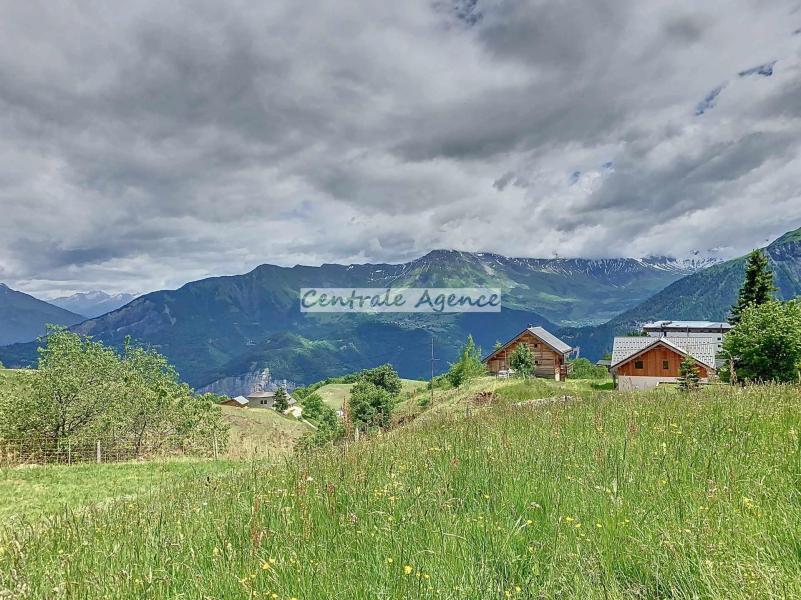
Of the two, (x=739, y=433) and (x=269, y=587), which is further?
(x=739, y=433)

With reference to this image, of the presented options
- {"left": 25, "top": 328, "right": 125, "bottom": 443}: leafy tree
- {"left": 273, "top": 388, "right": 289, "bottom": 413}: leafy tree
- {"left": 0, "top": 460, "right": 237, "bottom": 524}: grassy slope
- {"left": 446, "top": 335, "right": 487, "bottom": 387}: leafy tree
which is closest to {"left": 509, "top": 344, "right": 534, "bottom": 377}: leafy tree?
{"left": 446, "top": 335, "right": 487, "bottom": 387}: leafy tree

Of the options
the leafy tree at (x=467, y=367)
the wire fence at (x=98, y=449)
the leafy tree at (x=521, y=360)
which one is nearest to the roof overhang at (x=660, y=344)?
the leafy tree at (x=521, y=360)

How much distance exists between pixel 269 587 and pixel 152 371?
1832 inches

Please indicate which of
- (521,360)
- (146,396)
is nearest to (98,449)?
(146,396)

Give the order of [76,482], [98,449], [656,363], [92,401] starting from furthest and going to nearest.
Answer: [656,363]
[92,401]
[98,449]
[76,482]

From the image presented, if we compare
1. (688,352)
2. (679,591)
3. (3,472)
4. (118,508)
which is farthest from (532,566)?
(688,352)

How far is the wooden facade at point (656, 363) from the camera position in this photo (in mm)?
59375

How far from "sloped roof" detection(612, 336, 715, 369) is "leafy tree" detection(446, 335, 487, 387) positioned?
67.3 ft

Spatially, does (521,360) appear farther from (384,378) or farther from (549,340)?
(384,378)

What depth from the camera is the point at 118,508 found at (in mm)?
5781

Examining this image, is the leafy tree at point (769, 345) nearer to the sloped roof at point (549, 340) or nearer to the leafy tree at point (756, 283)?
the leafy tree at point (756, 283)

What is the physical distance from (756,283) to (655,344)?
13.2 metres

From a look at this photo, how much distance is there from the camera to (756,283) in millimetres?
54250

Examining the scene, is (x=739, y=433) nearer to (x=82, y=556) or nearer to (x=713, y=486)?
(x=713, y=486)
